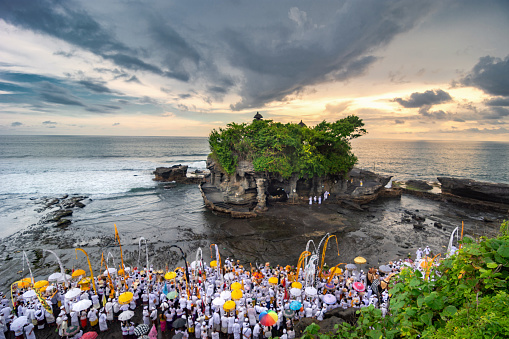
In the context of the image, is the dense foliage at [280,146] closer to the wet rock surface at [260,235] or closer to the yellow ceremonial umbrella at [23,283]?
the wet rock surface at [260,235]

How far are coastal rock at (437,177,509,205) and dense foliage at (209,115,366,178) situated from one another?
18.6 meters

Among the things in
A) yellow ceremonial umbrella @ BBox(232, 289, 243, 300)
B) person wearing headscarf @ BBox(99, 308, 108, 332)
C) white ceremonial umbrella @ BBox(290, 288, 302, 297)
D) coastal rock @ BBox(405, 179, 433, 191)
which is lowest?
coastal rock @ BBox(405, 179, 433, 191)

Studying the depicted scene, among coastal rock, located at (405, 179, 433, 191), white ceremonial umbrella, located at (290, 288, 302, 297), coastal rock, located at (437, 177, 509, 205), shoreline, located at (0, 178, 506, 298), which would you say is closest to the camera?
white ceremonial umbrella, located at (290, 288, 302, 297)

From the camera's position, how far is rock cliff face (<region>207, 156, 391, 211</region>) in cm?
3291

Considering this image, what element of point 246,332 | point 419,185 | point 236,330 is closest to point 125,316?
point 236,330

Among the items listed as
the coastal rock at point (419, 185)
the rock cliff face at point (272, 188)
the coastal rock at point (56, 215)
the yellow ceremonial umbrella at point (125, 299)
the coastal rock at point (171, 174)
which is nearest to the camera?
the yellow ceremonial umbrella at point (125, 299)

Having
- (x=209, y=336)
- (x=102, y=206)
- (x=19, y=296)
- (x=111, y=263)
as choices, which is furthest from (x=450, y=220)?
(x=102, y=206)

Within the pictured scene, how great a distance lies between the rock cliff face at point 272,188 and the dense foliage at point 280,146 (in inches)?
64.5

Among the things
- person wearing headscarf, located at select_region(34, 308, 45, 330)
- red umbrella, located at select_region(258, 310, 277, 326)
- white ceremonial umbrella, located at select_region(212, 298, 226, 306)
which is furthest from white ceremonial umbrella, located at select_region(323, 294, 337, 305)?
person wearing headscarf, located at select_region(34, 308, 45, 330)

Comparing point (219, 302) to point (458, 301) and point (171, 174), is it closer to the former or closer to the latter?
point (458, 301)

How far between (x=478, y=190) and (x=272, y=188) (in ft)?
99.2

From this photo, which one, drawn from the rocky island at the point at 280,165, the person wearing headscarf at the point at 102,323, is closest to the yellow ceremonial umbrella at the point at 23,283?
the person wearing headscarf at the point at 102,323

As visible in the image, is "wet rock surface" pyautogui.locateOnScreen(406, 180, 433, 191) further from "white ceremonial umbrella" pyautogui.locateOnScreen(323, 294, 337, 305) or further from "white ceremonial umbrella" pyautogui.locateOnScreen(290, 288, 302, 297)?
"white ceremonial umbrella" pyautogui.locateOnScreen(290, 288, 302, 297)

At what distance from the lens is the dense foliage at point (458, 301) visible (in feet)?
11.0
